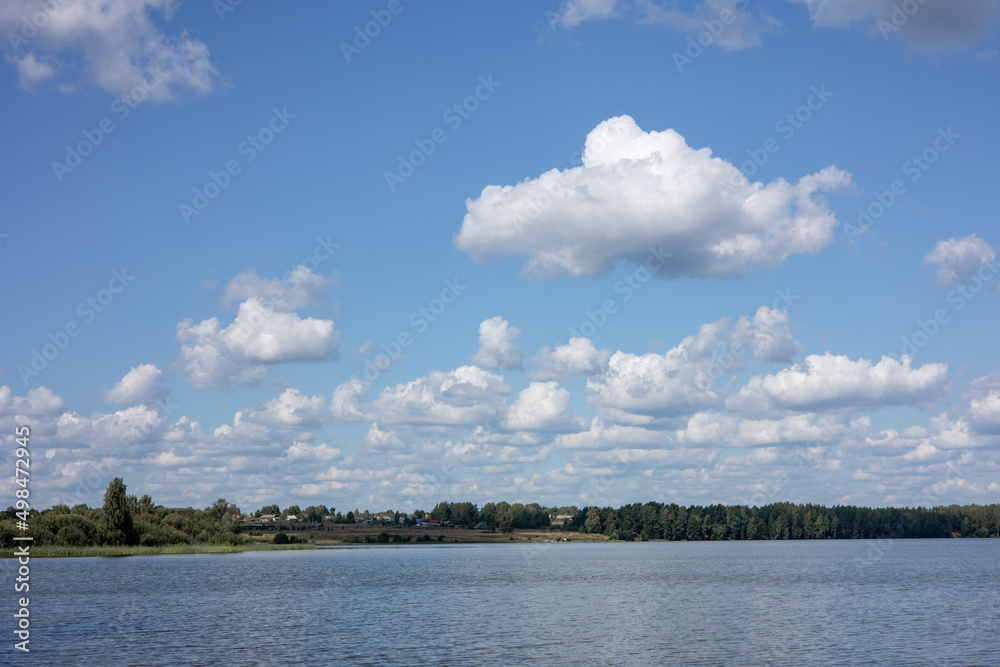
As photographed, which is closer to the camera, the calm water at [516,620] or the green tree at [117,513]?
the calm water at [516,620]

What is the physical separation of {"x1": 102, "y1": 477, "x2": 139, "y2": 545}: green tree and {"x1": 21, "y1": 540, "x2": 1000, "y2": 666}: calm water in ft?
153

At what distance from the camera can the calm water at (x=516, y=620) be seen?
53125 mm

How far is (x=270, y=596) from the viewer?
95.7 metres

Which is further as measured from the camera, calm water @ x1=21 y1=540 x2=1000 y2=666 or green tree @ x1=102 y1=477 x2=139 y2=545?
green tree @ x1=102 y1=477 x2=139 y2=545

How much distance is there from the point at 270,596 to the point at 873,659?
228 feet

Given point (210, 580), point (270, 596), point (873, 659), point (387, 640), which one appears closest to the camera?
point (873, 659)

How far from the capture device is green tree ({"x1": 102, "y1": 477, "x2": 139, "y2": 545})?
167863 mm

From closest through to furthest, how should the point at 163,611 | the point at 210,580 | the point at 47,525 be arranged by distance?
1. the point at 163,611
2. the point at 210,580
3. the point at 47,525

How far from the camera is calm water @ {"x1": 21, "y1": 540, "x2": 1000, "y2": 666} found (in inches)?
2092

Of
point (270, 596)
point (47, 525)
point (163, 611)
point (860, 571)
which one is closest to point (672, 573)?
point (860, 571)

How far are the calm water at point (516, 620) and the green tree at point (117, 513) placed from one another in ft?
153

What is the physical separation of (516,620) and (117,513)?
5149 inches

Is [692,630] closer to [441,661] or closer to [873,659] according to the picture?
[873,659]

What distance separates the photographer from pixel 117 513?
170250 millimetres
